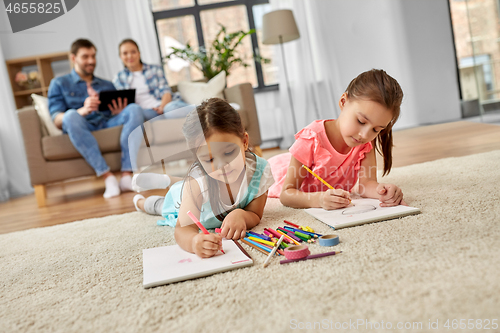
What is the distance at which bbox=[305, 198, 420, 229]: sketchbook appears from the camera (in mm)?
834

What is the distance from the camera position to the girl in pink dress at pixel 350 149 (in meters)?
0.92

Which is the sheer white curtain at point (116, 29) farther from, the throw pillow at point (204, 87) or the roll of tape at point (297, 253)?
the roll of tape at point (297, 253)

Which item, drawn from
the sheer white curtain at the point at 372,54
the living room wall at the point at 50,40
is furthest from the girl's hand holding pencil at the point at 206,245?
the living room wall at the point at 50,40

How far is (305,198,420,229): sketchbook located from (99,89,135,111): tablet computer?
1.47m

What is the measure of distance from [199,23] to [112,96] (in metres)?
1.97

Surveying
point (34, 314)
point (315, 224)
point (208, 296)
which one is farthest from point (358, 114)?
point (34, 314)

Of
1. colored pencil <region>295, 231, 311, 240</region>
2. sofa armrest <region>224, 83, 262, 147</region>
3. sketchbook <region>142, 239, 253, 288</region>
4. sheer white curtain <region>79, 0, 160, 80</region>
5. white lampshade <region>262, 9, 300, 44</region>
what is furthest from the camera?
sheer white curtain <region>79, 0, 160, 80</region>

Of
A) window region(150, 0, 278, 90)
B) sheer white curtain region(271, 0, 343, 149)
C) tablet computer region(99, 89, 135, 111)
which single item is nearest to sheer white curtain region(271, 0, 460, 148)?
sheer white curtain region(271, 0, 343, 149)

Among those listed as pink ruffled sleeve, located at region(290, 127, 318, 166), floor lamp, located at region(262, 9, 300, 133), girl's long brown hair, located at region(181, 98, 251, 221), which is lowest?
pink ruffled sleeve, located at region(290, 127, 318, 166)

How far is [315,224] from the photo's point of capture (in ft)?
2.96

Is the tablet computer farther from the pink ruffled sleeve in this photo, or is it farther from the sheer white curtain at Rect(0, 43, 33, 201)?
the sheer white curtain at Rect(0, 43, 33, 201)

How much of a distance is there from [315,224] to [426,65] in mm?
3241

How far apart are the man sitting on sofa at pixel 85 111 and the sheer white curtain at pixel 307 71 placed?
69.0 inches

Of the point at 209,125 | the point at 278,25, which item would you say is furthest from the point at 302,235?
the point at 278,25
